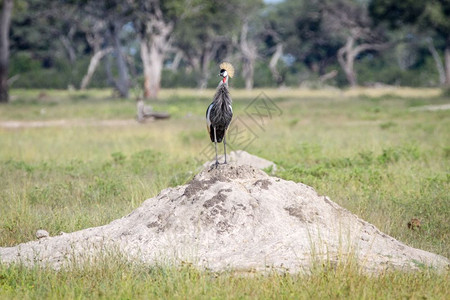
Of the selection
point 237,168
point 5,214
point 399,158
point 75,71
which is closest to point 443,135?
point 399,158

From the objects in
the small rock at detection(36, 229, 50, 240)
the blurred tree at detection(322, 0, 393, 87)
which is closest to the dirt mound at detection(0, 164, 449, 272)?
the small rock at detection(36, 229, 50, 240)

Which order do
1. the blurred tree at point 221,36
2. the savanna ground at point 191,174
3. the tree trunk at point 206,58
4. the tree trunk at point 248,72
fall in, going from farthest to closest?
the tree trunk at point 206,58 → the tree trunk at point 248,72 → the blurred tree at point 221,36 → the savanna ground at point 191,174

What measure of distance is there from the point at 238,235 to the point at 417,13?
3392 cm

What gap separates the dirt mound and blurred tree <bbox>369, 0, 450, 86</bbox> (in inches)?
1263

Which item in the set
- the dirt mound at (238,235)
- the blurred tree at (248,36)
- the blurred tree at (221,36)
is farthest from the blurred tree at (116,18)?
the dirt mound at (238,235)

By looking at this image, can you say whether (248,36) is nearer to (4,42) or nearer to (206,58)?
(206,58)

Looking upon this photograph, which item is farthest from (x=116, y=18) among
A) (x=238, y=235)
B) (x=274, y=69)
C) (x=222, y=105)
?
(x=238, y=235)

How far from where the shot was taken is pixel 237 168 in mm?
6699

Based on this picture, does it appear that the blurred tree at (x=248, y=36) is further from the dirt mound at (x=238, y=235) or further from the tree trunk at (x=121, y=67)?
the dirt mound at (x=238, y=235)

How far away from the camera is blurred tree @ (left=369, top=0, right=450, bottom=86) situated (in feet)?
117

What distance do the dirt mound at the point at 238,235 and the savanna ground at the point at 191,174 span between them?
0.25 metres

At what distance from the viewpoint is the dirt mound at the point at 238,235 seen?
5.56 metres

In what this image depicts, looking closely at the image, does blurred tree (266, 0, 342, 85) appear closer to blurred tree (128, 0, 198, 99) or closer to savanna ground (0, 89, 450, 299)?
blurred tree (128, 0, 198, 99)

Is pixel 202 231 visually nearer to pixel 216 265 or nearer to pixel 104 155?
pixel 216 265
